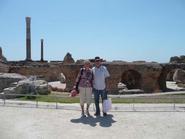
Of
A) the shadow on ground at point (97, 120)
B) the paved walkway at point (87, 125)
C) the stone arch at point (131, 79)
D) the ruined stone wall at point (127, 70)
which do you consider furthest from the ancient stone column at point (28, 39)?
the shadow on ground at point (97, 120)

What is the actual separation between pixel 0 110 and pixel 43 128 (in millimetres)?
2619

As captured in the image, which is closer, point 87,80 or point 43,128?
point 43,128

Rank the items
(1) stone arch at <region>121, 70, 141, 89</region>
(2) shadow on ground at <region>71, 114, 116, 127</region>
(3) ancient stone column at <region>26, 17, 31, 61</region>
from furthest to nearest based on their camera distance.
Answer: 1. (3) ancient stone column at <region>26, 17, 31, 61</region>
2. (1) stone arch at <region>121, 70, 141, 89</region>
3. (2) shadow on ground at <region>71, 114, 116, 127</region>

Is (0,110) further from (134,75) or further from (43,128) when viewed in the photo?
(134,75)

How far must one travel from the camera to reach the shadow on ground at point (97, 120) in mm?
7376

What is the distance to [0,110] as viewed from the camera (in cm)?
912

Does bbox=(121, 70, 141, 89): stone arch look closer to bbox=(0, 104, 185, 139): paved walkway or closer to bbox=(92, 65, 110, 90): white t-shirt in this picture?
bbox=(92, 65, 110, 90): white t-shirt

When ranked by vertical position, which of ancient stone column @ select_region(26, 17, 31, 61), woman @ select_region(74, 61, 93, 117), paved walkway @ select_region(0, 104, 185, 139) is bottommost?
paved walkway @ select_region(0, 104, 185, 139)

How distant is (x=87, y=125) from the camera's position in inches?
286

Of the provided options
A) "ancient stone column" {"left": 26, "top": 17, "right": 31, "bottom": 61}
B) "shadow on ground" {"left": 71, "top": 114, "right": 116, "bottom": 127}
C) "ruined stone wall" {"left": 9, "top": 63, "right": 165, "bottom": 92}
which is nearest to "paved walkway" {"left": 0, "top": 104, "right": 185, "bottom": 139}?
"shadow on ground" {"left": 71, "top": 114, "right": 116, "bottom": 127}

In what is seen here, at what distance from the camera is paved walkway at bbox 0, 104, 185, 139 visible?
6.43 m

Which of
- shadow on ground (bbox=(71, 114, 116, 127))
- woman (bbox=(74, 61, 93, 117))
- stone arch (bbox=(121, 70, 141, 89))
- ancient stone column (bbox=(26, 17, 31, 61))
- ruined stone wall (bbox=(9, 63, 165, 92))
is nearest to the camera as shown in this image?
shadow on ground (bbox=(71, 114, 116, 127))

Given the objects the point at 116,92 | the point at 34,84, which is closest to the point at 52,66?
the point at 116,92

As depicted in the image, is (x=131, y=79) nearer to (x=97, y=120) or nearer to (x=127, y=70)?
(x=127, y=70)
